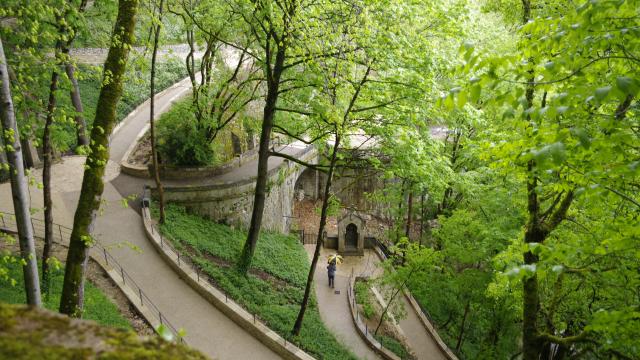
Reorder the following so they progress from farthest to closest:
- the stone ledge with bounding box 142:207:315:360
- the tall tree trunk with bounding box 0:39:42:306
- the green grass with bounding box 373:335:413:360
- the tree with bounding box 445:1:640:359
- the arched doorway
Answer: the arched doorway < the green grass with bounding box 373:335:413:360 < the stone ledge with bounding box 142:207:315:360 < the tall tree trunk with bounding box 0:39:42:306 < the tree with bounding box 445:1:640:359

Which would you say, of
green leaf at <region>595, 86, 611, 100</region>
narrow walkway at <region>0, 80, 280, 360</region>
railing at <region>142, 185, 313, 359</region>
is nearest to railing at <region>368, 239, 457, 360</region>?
railing at <region>142, 185, 313, 359</region>

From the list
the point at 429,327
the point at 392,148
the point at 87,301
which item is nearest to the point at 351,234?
the point at 429,327

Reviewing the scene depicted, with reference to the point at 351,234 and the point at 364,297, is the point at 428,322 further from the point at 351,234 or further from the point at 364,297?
the point at 351,234

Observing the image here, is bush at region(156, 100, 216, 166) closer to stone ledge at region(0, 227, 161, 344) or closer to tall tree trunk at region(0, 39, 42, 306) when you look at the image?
stone ledge at region(0, 227, 161, 344)

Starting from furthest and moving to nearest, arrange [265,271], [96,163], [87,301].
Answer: [265,271], [87,301], [96,163]

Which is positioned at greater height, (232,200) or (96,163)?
(96,163)

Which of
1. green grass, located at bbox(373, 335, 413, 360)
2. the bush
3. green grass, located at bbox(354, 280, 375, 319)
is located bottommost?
green grass, located at bbox(373, 335, 413, 360)

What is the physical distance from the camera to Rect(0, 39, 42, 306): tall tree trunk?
494 cm

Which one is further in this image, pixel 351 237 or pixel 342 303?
pixel 351 237

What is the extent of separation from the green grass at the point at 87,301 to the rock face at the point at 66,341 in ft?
28.9

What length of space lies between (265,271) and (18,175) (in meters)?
12.8

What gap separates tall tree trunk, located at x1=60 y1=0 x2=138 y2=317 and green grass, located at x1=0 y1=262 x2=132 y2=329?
4.34m

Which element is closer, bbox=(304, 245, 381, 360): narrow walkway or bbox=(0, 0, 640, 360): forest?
bbox=(0, 0, 640, 360): forest

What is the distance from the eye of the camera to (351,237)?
24.6 metres
